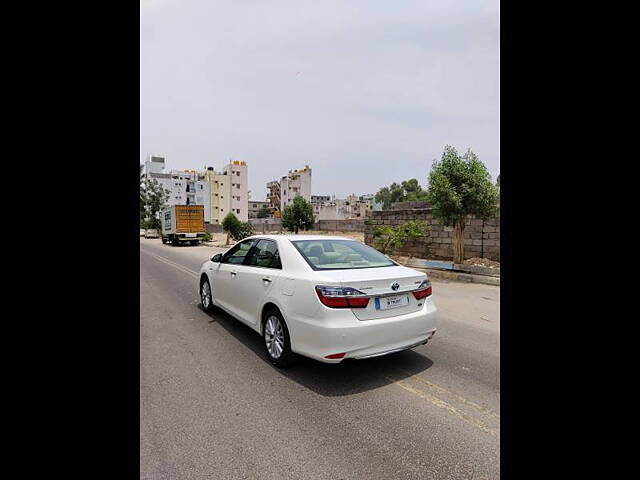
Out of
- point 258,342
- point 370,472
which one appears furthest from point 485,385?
point 258,342

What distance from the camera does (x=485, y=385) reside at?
3490mm

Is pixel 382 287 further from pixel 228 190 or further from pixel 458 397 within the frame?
pixel 228 190

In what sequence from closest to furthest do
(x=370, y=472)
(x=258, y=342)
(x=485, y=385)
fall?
(x=370, y=472) < (x=485, y=385) < (x=258, y=342)

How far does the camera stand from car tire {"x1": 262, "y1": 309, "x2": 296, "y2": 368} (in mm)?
3791

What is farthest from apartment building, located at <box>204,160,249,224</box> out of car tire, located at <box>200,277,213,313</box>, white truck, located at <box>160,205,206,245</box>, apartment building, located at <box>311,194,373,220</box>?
car tire, located at <box>200,277,213,313</box>

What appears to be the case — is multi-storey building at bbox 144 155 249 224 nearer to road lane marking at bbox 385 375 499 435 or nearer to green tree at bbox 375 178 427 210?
green tree at bbox 375 178 427 210

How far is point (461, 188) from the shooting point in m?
10.8

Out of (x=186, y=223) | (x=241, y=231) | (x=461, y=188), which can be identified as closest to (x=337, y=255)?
(x=461, y=188)

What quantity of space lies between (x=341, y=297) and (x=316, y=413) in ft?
3.35

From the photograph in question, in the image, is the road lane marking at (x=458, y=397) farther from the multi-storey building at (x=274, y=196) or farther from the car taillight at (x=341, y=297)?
the multi-storey building at (x=274, y=196)
